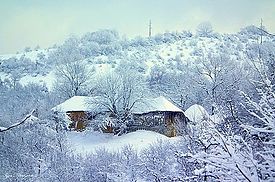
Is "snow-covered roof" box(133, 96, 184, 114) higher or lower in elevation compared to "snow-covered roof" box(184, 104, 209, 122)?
higher

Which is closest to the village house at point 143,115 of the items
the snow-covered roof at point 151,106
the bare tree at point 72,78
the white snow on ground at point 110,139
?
the snow-covered roof at point 151,106

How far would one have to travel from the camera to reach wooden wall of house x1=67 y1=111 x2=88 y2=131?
42.7 meters

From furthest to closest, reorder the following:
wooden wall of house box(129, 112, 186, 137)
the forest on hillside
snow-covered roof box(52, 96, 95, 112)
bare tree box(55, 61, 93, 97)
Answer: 1. bare tree box(55, 61, 93, 97)
2. snow-covered roof box(52, 96, 95, 112)
3. wooden wall of house box(129, 112, 186, 137)
4. the forest on hillside

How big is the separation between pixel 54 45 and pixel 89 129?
7378 cm

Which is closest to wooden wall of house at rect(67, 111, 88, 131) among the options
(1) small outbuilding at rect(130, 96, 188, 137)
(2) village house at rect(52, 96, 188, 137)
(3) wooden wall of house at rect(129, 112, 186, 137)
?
(2) village house at rect(52, 96, 188, 137)

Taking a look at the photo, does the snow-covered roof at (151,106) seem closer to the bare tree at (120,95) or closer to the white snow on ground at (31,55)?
the bare tree at (120,95)

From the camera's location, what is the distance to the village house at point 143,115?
41.6 meters

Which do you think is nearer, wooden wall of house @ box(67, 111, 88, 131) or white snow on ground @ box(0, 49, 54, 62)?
wooden wall of house @ box(67, 111, 88, 131)

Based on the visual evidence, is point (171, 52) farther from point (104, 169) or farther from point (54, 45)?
point (104, 169)

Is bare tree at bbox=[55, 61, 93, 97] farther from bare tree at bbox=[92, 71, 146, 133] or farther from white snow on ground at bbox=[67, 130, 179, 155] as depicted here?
white snow on ground at bbox=[67, 130, 179, 155]

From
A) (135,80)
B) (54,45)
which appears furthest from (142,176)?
(54,45)

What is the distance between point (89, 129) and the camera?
4156cm

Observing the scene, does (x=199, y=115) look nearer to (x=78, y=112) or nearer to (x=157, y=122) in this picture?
(x=157, y=122)

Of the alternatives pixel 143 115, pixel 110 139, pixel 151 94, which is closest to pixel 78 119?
pixel 110 139
